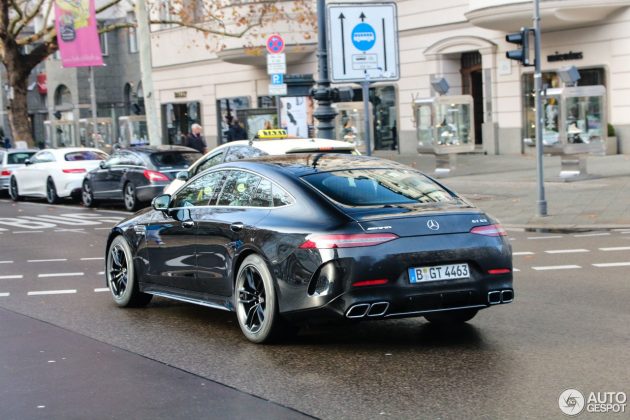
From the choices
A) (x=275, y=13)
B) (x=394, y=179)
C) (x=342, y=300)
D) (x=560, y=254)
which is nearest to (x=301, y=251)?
(x=342, y=300)

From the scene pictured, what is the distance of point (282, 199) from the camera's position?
8773 millimetres

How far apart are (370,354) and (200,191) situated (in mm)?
2522

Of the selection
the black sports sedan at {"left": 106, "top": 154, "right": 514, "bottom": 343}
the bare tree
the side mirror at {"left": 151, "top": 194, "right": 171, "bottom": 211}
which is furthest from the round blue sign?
the bare tree

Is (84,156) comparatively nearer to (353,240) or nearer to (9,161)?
(9,161)

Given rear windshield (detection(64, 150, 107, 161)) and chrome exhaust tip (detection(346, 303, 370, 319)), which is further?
rear windshield (detection(64, 150, 107, 161))

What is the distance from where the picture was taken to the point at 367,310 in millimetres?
8031

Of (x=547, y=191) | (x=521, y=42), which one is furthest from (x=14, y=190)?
(x=521, y=42)

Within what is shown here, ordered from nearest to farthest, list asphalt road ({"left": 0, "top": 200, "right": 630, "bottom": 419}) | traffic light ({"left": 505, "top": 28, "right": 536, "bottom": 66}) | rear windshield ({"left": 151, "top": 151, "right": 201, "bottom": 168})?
asphalt road ({"left": 0, "top": 200, "right": 630, "bottom": 419}), traffic light ({"left": 505, "top": 28, "right": 536, "bottom": 66}), rear windshield ({"left": 151, "top": 151, "right": 201, "bottom": 168})

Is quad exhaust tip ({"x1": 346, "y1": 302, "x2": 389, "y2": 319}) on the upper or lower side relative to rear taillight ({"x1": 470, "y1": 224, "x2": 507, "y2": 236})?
lower

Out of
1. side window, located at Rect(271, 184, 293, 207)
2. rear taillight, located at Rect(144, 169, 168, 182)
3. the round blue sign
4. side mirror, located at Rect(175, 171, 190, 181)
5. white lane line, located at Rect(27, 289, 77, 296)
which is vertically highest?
the round blue sign

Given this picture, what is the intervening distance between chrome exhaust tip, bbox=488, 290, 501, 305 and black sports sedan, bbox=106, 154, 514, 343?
0.02 m

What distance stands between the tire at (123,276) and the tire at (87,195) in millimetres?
15025

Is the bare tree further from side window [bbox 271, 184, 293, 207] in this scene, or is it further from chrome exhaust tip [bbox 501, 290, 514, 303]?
chrome exhaust tip [bbox 501, 290, 514, 303]

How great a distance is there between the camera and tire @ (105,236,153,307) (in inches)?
420
